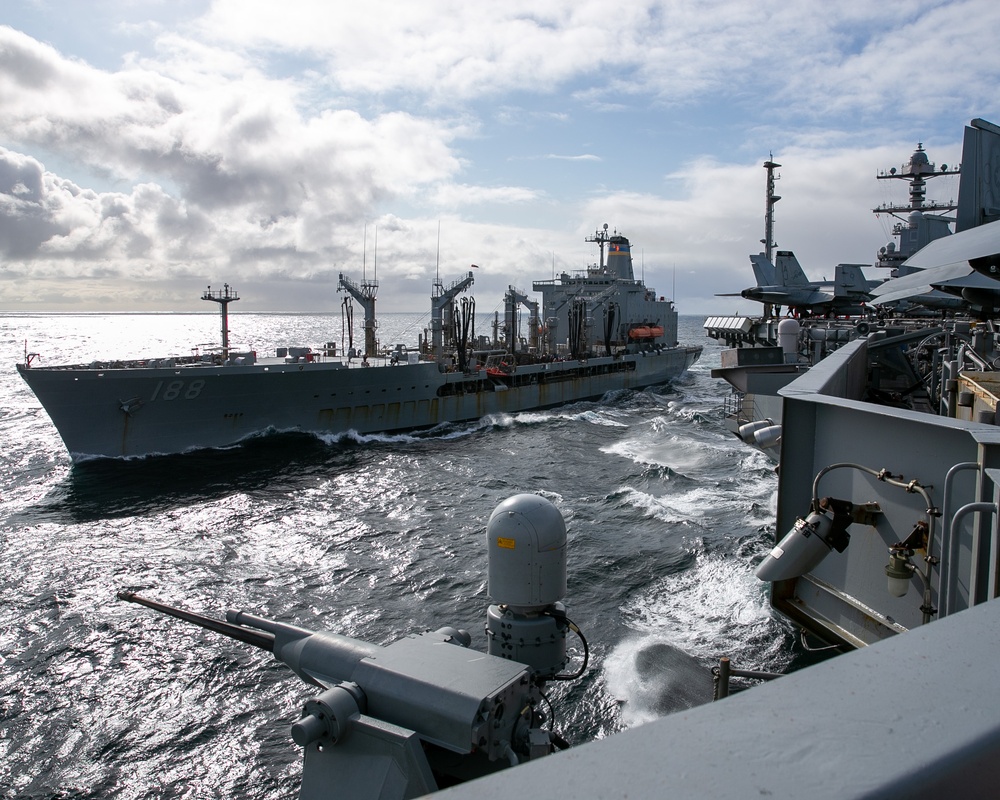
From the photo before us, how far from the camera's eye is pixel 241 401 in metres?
25.7

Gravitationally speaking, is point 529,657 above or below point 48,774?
above

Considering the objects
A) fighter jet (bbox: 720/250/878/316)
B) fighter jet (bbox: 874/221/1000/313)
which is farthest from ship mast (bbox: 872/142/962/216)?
fighter jet (bbox: 874/221/1000/313)

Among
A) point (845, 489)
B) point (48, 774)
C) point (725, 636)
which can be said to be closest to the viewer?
point (845, 489)

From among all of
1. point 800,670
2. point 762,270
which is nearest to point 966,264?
point 800,670

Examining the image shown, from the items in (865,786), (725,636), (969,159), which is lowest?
(725,636)

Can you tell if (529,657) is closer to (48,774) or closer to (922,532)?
(922,532)

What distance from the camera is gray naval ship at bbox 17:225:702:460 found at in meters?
23.2

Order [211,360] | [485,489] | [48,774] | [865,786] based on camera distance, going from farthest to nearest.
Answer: [211,360] → [485,489] → [48,774] → [865,786]

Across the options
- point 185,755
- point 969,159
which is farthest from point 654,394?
point 185,755

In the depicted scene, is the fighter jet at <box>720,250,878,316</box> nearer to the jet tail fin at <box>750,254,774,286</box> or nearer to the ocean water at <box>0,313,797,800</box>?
the jet tail fin at <box>750,254,774,286</box>

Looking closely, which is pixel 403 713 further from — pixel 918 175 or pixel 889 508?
pixel 918 175

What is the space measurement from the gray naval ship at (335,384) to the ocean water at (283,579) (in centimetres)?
126

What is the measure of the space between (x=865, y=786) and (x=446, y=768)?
115 inches

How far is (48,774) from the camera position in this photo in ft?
26.1
